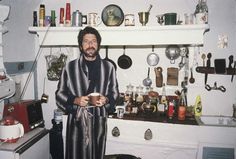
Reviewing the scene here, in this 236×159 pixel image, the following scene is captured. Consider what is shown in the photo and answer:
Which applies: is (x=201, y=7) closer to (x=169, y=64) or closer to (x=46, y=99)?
(x=169, y=64)

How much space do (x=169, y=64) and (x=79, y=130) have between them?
1.02 m

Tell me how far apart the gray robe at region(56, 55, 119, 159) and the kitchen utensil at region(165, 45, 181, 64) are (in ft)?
1.84

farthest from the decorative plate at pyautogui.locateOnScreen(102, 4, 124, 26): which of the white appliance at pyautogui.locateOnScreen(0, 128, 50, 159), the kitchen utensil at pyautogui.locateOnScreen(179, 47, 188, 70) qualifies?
the white appliance at pyautogui.locateOnScreen(0, 128, 50, 159)

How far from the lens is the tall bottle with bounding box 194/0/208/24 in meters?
2.03

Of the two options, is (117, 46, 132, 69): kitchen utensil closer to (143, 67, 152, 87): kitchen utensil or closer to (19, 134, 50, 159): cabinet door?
(143, 67, 152, 87): kitchen utensil

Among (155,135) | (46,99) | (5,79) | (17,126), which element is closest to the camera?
(17,126)

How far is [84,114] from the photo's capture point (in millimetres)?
2131

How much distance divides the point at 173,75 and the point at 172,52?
21 cm

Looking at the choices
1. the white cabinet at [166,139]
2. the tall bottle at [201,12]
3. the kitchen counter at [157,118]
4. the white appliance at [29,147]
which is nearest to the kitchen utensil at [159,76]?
the kitchen counter at [157,118]

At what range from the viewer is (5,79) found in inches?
77.5

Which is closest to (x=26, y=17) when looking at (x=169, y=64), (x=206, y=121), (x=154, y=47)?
(x=154, y=47)

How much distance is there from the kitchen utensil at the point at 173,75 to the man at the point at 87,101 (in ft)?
1.84

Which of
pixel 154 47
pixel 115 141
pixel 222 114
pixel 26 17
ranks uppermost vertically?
pixel 26 17

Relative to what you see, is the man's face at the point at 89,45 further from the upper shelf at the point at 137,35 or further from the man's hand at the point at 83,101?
the man's hand at the point at 83,101
